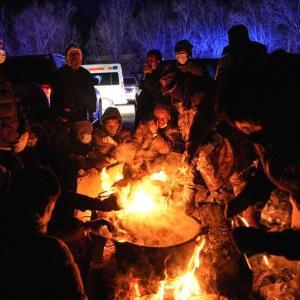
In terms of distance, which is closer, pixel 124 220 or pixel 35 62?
pixel 124 220

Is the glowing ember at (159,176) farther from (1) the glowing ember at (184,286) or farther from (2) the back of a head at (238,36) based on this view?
(2) the back of a head at (238,36)

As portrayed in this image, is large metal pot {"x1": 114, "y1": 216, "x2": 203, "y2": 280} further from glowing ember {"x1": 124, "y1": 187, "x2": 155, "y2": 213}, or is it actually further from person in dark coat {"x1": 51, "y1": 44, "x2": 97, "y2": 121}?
person in dark coat {"x1": 51, "y1": 44, "x2": 97, "y2": 121}

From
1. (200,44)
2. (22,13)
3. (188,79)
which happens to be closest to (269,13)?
(200,44)

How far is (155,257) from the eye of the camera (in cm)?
299

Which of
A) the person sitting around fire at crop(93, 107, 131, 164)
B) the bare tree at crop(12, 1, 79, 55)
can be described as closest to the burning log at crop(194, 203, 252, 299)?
the person sitting around fire at crop(93, 107, 131, 164)

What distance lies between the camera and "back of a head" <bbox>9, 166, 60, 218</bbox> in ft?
7.09

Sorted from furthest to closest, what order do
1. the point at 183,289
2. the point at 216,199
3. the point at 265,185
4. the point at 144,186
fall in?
the point at 216,199, the point at 144,186, the point at 183,289, the point at 265,185

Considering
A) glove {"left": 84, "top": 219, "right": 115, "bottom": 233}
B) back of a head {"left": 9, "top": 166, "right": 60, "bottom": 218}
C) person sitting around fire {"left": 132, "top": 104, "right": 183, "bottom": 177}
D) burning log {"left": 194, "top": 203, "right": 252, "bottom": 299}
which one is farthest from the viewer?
person sitting around fire {"left": 132, "top": 104, "right": 183, "bottom": 177}

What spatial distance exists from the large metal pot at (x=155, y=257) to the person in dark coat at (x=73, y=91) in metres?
4.42

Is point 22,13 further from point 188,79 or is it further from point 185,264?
point 185,264

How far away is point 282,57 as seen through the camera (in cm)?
205

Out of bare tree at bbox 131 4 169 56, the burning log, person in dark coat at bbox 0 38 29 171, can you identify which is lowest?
the burning log

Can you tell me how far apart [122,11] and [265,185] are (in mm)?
36033

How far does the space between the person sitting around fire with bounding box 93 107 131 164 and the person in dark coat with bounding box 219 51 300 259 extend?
4.05 m
